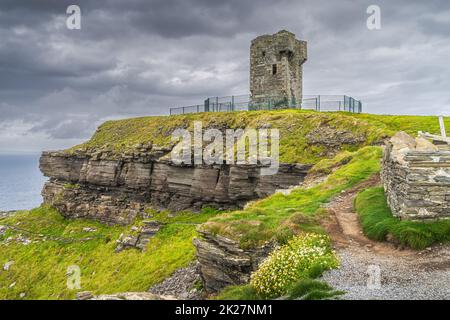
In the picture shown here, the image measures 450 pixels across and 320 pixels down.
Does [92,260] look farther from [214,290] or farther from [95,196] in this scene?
[214,290]

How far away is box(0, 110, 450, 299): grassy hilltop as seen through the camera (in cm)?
1891

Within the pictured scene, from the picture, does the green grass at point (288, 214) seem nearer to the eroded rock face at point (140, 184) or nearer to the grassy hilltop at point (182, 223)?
the grassy hilltop at point (182, 223)

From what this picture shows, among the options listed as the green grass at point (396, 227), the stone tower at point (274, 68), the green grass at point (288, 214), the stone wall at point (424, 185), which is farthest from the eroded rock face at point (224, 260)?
the stone tower at point (274, 68)

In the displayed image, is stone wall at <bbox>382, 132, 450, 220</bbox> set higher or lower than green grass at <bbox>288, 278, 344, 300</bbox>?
higher

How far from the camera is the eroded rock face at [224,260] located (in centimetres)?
1623

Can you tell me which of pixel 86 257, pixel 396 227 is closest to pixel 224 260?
pixel 396 227

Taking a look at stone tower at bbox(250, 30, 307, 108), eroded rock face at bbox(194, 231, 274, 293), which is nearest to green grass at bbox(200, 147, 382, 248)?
eroded rock face at bbox(194, 231, 274, 293)

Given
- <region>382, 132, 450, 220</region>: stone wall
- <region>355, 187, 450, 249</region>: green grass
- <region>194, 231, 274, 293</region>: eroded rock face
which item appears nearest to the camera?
<region>355, 187, 450, 249</region>: green grass

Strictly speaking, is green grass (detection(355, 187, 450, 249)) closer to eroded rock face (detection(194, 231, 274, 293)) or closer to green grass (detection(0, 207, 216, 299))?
eroded rock face (detection(194, 231, 274, 293))

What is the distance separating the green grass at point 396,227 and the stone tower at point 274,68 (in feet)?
133

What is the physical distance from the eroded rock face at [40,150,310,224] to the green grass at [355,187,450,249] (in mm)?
18245

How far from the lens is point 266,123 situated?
148 ft

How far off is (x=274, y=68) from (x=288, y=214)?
42684 mm

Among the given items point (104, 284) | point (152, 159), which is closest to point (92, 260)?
point (104, 284)
